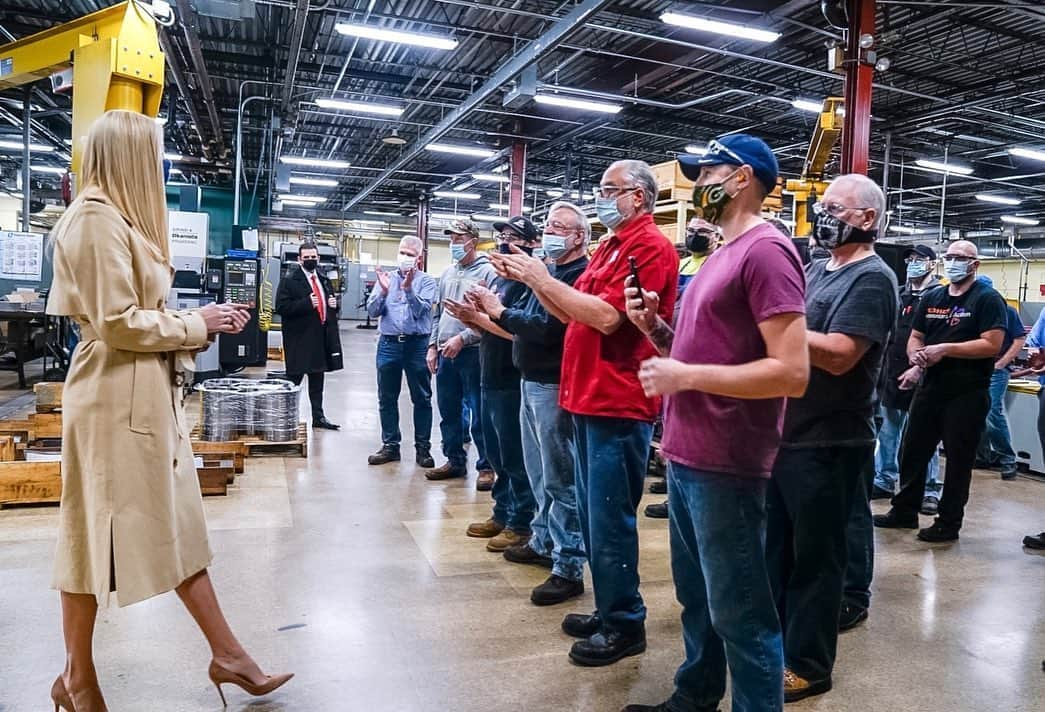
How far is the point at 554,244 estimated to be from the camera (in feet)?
10.6

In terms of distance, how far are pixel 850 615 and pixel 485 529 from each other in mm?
1845

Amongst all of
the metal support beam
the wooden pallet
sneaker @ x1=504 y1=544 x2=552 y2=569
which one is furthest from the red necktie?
the metal support beam

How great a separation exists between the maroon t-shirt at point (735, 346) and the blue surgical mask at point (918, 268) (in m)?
4.15

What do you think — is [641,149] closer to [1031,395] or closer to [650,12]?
[650,12]

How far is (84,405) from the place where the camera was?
200 cm

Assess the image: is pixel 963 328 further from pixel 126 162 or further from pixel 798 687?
pixel 126 162

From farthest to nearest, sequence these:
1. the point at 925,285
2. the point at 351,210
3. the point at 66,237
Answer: the point at 351,210 < the point at 925,285 < the point at 66,237

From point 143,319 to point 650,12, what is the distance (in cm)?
904

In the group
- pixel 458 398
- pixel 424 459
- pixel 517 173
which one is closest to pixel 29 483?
pixel 424 459

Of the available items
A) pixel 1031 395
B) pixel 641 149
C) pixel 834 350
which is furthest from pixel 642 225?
pixel 641 149

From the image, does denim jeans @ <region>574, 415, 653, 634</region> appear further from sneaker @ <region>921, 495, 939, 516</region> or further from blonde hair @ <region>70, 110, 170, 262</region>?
sneaker @ <region>921, 495, 939, 516</region>

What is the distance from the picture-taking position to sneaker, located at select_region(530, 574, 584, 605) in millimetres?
3180

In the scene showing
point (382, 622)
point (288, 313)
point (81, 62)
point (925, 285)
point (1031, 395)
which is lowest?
point (382, 622)

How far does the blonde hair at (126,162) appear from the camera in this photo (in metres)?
2.00
